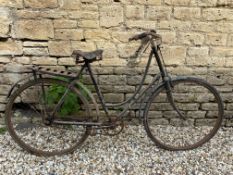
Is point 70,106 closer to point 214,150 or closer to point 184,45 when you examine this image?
point 184,45

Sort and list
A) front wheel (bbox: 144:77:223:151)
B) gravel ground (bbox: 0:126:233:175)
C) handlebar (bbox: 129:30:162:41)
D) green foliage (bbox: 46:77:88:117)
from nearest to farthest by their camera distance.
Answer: handlebar (bbox: 129:30:162:41)
gravel ground (bbox: 0:126:233:175)
green foliage (bbox: 46:77:88:117)
front wheel (bbox: 144:77:223:151)

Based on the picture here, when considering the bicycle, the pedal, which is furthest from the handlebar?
the pedal

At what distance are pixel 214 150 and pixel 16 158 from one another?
8.21 feet

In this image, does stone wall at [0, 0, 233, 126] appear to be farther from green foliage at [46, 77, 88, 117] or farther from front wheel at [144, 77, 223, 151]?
green foliage at [46, 77, 88, 117]

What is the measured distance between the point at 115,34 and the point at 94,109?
3.28ft

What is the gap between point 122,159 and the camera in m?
3.72

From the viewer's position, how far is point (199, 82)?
361 cm

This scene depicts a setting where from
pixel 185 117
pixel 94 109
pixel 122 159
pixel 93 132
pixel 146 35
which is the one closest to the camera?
pixel 146 35

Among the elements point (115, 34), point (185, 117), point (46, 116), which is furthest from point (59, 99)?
point (185, 117)

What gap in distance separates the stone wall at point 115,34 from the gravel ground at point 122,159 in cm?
74

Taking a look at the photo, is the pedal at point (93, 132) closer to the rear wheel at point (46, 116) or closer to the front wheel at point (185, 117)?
the rear wheel at point (46, 116)

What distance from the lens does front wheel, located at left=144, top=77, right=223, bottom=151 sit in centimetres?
408

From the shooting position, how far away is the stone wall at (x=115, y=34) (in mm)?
3623

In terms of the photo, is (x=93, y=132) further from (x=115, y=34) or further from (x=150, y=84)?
(x=115, y=34)
